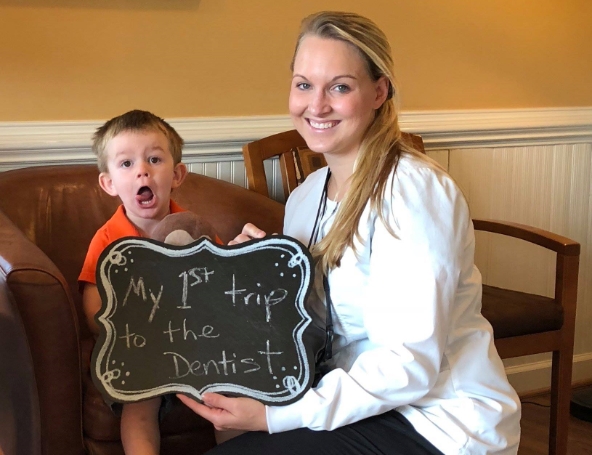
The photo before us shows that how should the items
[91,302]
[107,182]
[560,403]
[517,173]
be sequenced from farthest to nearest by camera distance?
[517,173]
[560,403]
[107,182]
[91,302]

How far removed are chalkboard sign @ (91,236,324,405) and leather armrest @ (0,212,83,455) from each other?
6cm

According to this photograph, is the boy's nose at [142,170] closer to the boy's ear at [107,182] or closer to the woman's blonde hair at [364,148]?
the boy's ear at [107,182]

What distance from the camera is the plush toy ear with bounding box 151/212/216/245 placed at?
4.52ft

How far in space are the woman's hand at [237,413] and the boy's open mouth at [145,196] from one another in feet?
1.63

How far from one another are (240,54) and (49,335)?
1.25 m

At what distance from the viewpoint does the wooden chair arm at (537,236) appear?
6.64 feet

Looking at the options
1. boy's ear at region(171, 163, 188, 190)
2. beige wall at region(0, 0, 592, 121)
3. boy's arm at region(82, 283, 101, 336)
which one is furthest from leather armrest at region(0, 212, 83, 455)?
beige wall at region(0, 0, 592, 121)

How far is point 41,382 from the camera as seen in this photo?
4.26ft

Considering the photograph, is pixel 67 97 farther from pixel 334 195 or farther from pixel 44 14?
pixel 334 195

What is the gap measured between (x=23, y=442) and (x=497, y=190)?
75.0 inches

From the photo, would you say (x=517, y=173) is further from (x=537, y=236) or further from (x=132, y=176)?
(x=132, y=176)

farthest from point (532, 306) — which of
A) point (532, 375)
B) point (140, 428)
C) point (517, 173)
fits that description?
point (140, 428)

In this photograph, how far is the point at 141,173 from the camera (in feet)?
5.03

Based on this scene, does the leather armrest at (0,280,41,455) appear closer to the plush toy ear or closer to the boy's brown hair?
the plush toy ear
